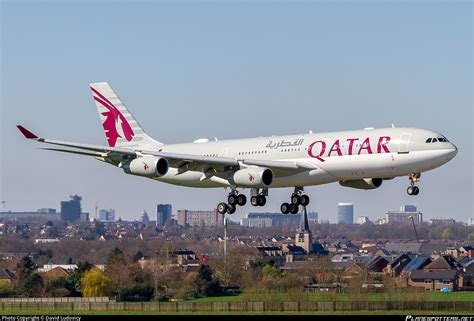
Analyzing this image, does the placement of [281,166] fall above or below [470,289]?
above

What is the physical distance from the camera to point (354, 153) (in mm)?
82188

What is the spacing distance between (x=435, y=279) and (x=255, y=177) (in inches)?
2037

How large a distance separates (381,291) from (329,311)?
2045 centimetres

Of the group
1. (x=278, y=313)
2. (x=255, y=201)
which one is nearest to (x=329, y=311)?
(x=278, y=313)

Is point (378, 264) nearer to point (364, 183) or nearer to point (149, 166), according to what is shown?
point (364, 183)

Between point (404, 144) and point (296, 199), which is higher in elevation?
point (404, 144)

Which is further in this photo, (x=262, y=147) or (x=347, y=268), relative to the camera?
(x=347, y=268)

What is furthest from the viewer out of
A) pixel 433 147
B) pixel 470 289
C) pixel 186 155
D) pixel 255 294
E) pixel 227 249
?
pixel 227 249

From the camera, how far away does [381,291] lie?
360ft

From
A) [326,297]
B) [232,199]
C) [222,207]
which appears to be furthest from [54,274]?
[232,199]

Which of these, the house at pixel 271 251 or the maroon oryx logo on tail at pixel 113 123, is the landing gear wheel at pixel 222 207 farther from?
the house at pixel 271 251

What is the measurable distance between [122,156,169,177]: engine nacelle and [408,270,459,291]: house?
4849 centimetres

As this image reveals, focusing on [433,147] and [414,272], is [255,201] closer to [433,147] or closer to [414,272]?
[433,147]

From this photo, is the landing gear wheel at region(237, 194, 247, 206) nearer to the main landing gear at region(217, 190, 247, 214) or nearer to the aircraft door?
the main landing gear at region(217, 190, 247, 214)
